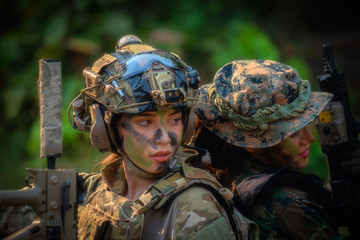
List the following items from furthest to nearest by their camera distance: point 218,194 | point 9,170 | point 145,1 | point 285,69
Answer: point 145,1
point 9,170
point 285,69
point 218,194

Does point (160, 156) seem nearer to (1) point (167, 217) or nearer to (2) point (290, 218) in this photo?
(1) point (167, 217)

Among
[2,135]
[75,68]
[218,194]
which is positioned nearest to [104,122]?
[218,194]

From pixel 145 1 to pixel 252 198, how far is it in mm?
7584

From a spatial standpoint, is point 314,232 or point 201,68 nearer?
point 314,232

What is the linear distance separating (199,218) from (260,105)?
115cm

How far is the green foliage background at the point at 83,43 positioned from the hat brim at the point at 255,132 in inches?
200

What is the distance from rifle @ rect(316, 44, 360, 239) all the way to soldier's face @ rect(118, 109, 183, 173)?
5.87 ft

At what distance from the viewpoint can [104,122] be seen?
9.72 feet

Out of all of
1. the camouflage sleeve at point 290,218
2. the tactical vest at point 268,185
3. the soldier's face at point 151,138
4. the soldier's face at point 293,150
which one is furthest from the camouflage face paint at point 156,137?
the soldier's face at point 293,150

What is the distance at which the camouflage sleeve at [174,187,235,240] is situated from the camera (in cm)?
263

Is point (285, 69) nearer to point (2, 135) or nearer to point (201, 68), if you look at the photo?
Result: point (201, 68)

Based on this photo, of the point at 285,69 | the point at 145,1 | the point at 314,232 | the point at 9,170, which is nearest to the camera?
the point at 314,232

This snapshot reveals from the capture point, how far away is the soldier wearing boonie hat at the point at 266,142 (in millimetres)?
3199

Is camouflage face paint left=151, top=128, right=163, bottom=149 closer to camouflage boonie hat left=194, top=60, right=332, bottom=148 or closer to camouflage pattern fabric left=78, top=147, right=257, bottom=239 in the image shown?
camouflage pattern fabric left=78, top=147, right=257, bottom=239
